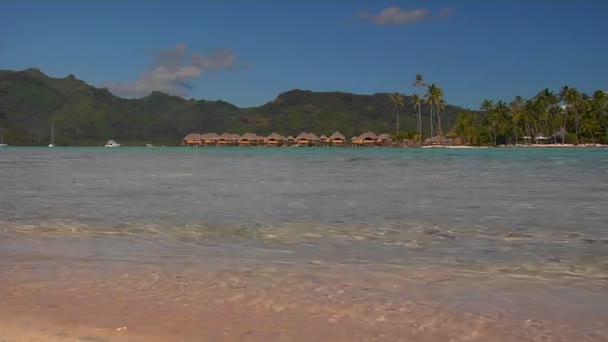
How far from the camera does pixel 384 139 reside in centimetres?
15012

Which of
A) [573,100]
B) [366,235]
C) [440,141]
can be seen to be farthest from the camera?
[440,141]

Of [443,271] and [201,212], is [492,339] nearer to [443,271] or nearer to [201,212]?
[443,271]

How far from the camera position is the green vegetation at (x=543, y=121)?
112500 millimetres

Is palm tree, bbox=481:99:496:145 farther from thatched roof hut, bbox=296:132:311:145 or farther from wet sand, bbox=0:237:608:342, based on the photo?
wet sand, bbox=0:237:608:342

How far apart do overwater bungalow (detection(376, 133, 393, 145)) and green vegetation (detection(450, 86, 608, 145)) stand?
60.3 ft

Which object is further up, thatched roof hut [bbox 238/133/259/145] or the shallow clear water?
thatched roof hut [bbox 238/133/259/145]

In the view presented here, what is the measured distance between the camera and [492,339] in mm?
3695

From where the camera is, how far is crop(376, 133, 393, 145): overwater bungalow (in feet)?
487

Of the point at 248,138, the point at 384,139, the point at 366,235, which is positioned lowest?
the point at 366,235

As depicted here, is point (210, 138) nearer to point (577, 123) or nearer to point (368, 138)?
point (368, 138)

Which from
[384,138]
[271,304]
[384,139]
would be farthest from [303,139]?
[271,304]

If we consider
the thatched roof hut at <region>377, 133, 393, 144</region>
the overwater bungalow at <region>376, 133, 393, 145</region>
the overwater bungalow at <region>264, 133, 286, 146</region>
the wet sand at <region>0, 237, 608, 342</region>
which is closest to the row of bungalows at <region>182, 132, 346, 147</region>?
the overwater bungalow at <region>264, 133, 286, 146</region>

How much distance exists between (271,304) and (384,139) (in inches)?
5805

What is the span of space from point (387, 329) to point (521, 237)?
5.05m
